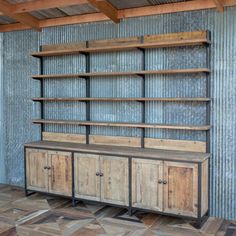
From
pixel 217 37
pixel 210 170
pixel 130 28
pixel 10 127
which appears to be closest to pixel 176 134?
pixel 210 170

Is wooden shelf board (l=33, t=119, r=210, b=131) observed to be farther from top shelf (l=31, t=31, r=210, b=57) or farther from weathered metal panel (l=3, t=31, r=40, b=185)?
top shelf (l=31, t=31, r=210, b=57)

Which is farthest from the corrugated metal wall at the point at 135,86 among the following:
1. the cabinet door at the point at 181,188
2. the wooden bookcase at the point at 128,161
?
the cabinet door at the point at 181,188

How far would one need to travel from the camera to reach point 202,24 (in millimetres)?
4164

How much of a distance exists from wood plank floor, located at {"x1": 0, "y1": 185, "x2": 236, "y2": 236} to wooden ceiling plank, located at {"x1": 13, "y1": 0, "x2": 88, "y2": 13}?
2.71 meters

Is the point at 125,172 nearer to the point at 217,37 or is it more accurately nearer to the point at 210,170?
the point at 210,170

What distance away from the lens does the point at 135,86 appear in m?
4.62

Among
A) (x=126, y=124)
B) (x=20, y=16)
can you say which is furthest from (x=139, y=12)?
(x=20, y=16)

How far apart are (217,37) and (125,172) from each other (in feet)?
6.64

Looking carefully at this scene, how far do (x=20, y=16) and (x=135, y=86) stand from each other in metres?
1.99

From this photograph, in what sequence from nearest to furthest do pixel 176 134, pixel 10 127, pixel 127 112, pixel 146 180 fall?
pixel 146 180, pixel 176 134, pixel 127 112, pixel 10 127

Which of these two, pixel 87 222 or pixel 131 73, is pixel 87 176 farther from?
pixel 131 73

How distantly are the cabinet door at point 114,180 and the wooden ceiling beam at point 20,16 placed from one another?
2.38 metres

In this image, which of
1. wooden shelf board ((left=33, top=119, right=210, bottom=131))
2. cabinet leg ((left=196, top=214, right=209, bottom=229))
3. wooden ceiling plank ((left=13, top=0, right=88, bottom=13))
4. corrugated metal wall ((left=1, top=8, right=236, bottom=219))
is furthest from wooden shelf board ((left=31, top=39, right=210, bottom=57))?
cabinet leg ((left=196, top=214, right=209, bottom=229))

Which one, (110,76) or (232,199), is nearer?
(232,199)
